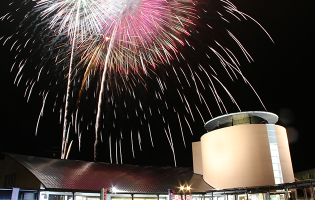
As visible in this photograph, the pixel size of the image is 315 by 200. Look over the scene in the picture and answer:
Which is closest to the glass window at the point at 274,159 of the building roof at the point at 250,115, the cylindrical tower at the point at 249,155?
the cylindrical tower at the point at 249,155

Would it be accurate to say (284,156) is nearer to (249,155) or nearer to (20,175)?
(249,155)

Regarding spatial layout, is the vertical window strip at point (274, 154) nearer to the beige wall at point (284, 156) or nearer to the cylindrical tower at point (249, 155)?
the cylindrical tower at point (249, 155)

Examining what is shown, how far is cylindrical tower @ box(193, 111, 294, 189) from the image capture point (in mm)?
24016

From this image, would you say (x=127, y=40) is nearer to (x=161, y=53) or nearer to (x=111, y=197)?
(x=161, y=53)

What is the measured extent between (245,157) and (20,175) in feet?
72.7

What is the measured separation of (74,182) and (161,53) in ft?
49.5

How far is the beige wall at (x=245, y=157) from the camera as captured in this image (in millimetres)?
23969

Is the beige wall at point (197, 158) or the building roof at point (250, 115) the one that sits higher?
the building roof at point (250, 115)

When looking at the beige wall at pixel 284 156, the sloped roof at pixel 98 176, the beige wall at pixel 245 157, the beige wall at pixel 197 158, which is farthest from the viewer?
the beige wall at pixel 197 158

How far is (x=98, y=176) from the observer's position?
1021 inches

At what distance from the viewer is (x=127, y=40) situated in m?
23.7

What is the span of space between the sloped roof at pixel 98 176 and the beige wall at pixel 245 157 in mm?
3851

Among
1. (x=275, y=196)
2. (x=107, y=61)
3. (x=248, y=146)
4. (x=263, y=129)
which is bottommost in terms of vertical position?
(x=275, y=196)

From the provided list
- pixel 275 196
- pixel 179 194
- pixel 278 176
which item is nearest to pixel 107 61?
pixel 179 194
